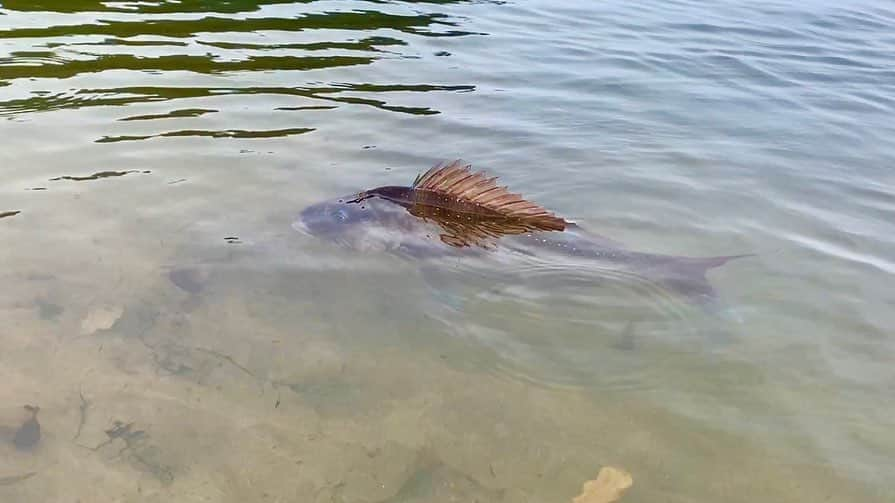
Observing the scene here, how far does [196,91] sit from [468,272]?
4.86m

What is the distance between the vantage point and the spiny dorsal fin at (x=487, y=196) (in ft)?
17.8

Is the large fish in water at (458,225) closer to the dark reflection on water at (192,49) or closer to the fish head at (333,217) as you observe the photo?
the fish head at (333,217)

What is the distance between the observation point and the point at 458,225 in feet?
17.7

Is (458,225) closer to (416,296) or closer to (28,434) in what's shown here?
(416,296)

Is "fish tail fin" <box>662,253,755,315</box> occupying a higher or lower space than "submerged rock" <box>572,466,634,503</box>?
higher

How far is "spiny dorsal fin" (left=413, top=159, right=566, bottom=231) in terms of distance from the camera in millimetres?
5430

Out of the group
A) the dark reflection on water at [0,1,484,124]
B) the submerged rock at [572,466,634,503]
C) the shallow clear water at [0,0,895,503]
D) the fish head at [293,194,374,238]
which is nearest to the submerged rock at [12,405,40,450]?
the shallow clear water at [0,0,895,503]

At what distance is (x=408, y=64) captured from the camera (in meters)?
10.1

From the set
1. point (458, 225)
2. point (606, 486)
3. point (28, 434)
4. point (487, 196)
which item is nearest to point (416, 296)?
point (458, 225)

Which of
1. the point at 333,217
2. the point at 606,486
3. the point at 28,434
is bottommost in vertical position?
the point at 28,434

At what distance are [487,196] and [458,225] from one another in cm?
28

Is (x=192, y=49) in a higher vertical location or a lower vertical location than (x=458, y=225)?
higher

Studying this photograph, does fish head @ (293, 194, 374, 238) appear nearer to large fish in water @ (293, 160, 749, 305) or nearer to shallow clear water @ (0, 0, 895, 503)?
large fish in water @ (293, 160, 749, 305)

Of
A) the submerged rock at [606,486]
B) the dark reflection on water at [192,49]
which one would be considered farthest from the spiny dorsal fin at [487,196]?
the dark reflection on water at [192,49]
